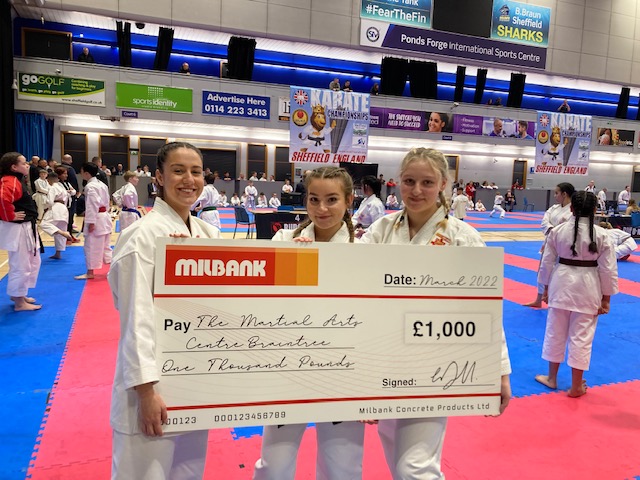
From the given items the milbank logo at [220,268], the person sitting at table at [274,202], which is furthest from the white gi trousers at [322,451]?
the person sitting at table at [274,202]

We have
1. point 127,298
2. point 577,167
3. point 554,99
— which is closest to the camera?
point 127,298

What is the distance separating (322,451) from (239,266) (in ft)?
2.95

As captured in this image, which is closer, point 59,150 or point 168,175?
point 168,175

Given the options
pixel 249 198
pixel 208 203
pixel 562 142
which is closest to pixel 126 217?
pixel 208 203

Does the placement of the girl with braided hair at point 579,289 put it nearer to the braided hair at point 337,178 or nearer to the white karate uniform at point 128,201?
the braided hair at point 337,178

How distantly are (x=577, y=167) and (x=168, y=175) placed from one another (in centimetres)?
1254

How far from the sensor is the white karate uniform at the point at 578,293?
3.80 meters

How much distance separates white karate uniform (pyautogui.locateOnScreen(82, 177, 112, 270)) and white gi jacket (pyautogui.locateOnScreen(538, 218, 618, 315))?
6719mm

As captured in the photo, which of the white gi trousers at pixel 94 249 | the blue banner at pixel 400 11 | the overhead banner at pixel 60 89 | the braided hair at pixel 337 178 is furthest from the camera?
the blue banner at pixel 400 11

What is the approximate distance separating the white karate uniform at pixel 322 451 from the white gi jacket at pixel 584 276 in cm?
286

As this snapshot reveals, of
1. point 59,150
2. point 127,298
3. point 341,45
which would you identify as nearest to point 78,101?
point 59,150

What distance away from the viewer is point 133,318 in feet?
5.00

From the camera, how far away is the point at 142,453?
5.21 feet

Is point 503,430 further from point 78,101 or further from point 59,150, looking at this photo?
point 59,150
